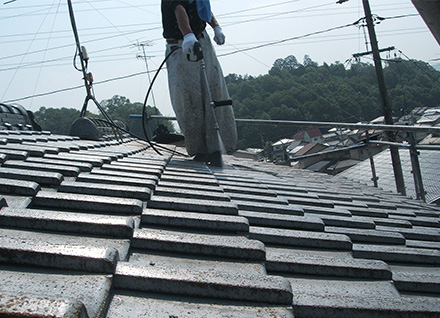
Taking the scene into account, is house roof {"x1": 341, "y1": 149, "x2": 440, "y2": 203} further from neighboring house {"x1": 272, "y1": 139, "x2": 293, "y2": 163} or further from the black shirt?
the black shirt

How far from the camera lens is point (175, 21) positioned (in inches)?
191

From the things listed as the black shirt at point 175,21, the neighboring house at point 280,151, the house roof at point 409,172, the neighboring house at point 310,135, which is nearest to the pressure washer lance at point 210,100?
the black shirt at point 175,21

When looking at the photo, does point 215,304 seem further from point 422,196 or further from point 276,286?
point 422,196

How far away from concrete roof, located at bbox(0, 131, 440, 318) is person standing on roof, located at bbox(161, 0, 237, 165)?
6.59ft

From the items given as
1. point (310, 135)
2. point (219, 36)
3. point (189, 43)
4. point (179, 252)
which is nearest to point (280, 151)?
point (310, 135)

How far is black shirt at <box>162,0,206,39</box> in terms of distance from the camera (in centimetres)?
476

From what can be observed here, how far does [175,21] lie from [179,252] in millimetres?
3889

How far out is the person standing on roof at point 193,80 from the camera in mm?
4762

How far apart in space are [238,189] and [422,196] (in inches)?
146

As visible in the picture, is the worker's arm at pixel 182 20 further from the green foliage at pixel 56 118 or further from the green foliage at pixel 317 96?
the green foliage at pixel 317 96

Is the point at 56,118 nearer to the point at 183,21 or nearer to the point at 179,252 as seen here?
the point at 183,21

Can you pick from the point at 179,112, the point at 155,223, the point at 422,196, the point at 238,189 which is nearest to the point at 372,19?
the point at 422,196

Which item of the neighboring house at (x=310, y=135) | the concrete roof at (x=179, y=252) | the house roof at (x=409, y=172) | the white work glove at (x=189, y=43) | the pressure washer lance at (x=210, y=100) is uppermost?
the white work glove at (x=189, y=43)

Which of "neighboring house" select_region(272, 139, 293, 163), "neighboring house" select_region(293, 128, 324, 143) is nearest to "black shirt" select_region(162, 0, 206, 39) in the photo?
"neighboring house" select_region(272, 139, 293, 163)
